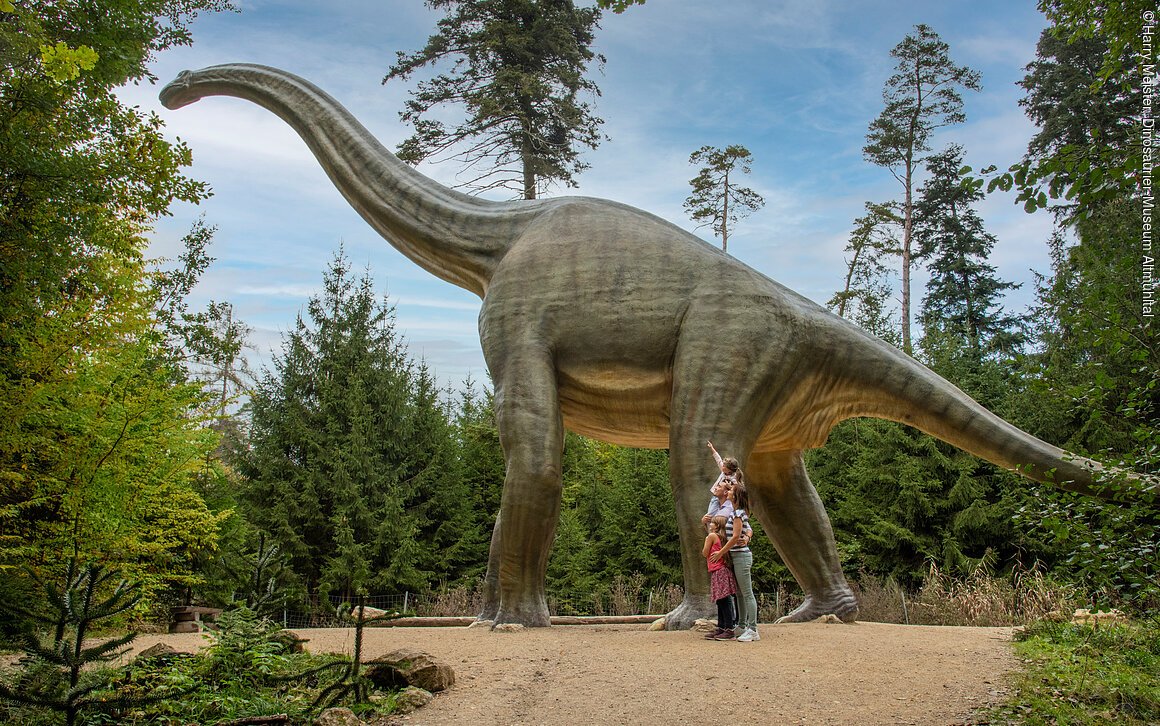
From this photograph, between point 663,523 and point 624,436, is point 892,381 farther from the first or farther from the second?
point 663,523

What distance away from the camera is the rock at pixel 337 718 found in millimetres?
3924

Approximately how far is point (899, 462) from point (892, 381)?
995 cm

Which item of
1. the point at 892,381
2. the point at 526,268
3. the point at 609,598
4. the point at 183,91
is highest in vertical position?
the point at 183,91

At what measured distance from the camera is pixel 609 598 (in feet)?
53.5

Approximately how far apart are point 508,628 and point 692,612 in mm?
1480

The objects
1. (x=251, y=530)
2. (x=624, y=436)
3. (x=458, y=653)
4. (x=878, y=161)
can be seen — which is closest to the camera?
(x=458, y=653)

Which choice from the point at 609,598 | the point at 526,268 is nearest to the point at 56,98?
the point at 526,268

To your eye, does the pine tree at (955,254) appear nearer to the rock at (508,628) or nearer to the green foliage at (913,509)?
the green foliage at (913,509)

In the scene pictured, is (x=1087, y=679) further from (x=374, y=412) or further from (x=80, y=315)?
(x=374, y=412)

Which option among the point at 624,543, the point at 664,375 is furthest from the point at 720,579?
the point at 624,543

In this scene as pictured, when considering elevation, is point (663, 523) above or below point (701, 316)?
below

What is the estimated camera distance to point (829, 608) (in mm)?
8000

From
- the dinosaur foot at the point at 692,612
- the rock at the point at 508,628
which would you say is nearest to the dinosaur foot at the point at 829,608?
the dinosaur foot at the point at 692,612

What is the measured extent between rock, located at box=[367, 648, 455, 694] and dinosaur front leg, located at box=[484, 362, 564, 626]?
2.15 m
